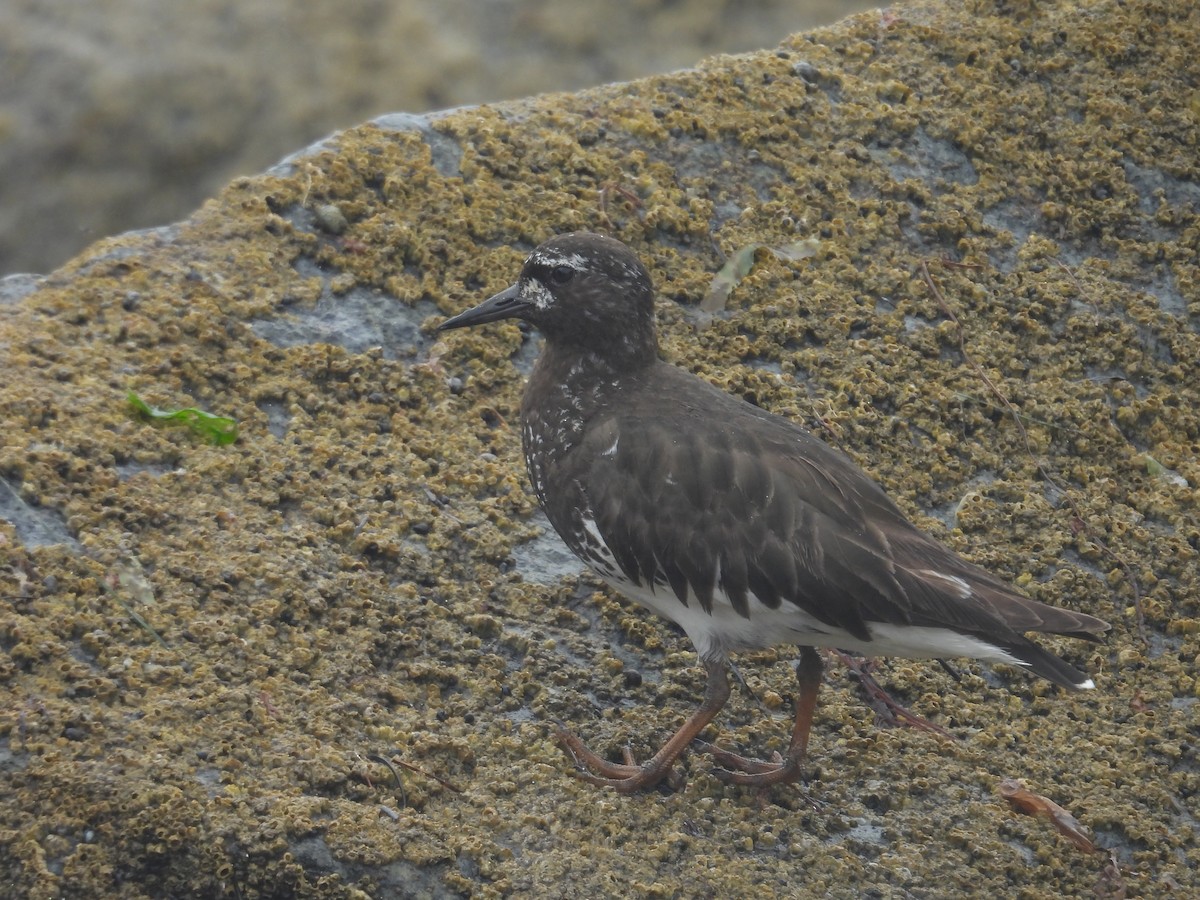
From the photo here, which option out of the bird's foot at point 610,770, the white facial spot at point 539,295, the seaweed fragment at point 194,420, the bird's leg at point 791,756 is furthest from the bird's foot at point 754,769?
the seaweed fragment at point 194,420

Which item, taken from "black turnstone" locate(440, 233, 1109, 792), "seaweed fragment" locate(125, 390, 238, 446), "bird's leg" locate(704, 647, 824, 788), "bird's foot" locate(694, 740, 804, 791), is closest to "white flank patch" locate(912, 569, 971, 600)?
"black turnstone" locate(440, 233, 1109, 792)

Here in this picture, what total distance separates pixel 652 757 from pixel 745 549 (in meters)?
0.69

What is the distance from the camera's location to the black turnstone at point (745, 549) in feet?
13.7

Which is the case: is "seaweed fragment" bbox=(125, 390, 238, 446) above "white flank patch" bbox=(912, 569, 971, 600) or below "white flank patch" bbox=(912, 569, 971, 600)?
below

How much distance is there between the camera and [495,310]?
5.02m

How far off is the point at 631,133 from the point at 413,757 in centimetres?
289

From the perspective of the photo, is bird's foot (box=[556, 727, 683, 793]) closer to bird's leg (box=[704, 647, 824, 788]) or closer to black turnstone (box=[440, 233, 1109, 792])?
black turnstone (box=[440, 233, 1109, 792])

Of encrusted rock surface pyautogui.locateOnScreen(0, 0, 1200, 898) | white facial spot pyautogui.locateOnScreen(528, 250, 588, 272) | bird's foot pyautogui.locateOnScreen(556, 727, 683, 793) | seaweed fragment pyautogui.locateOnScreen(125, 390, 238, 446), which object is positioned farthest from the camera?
white facial spot pyautogui.locateOnScreen(528, 250, 588, 272)

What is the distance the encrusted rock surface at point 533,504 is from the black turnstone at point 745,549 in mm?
237

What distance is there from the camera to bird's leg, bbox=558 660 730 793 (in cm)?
415

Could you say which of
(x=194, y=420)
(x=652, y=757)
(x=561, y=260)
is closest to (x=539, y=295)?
(x=561, y=260)

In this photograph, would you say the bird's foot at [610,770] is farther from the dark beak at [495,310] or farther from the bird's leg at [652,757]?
the dark beak at [495,310]

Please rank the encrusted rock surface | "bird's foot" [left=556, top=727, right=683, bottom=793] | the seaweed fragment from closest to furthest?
1. the encrusted rock surface
2. "bird's foot" [left=556, top=727, right=683, bottom=793]
3. the seaweed fragment

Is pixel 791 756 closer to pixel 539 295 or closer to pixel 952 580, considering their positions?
pixel 952 580
